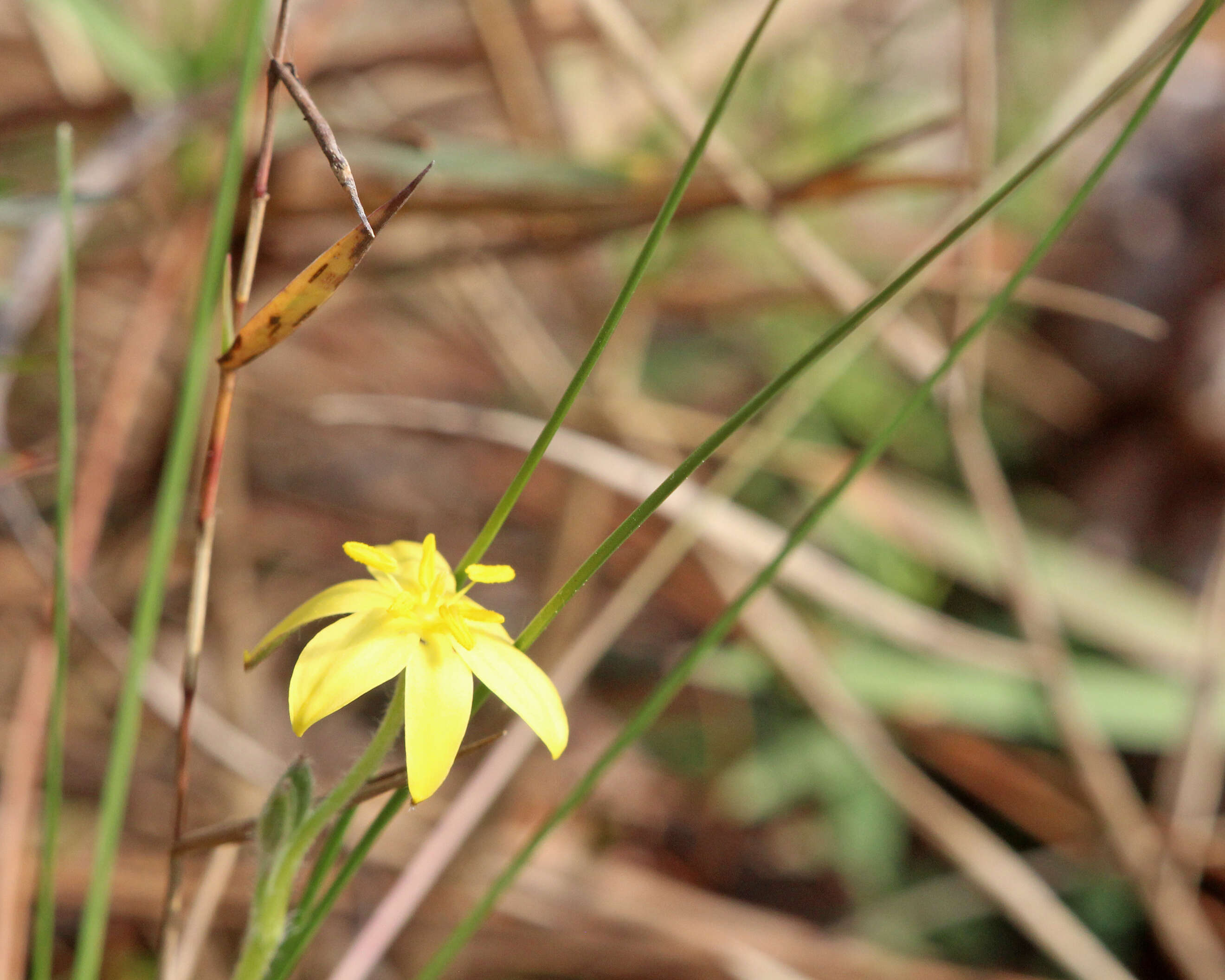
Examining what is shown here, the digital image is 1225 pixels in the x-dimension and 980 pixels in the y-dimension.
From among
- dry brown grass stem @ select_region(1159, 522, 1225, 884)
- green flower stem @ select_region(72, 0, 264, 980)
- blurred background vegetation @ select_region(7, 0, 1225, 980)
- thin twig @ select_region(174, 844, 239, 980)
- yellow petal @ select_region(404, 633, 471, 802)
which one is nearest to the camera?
yellow petal @ select_region(404, 633, 471, 802)

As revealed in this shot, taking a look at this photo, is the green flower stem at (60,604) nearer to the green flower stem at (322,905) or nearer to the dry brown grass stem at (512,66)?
the green flower stem at (322,905)

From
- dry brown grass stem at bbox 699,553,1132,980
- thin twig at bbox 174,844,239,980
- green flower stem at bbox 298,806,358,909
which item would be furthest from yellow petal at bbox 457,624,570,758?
dry brown grass stem at bbox 699,553,1132,980

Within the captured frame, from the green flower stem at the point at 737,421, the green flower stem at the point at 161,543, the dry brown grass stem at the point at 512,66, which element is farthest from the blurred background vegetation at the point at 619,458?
the green flower stem at the point at 737,421

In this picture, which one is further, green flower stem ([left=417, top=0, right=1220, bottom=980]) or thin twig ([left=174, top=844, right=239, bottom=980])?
thin twig ([left=174, top=844, right=239, bottom=980])

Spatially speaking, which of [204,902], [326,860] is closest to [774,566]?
[326,860]

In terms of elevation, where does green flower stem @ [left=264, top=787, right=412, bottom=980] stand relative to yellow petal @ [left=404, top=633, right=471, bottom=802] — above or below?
below

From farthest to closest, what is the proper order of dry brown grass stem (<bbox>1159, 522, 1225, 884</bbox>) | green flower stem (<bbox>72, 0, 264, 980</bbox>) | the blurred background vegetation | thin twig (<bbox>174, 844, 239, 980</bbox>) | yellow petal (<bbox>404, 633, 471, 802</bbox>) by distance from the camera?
dry brown grass stem (<bbox>1159, 522, 1225, 884</bbox>), the blurred background vegetation, thin twig (<bbox>174, 844, 239, 980</bbox>), green flower stem (<bbox>72, 0, 264, 980</bbox>), yellow petal (<bbox>404, 633, 471, 802</bbox>)

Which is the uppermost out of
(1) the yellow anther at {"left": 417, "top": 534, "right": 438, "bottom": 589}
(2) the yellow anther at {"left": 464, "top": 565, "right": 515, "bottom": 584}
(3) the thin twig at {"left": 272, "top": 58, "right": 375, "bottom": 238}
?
(3) the thin twig at {"left": 272, "top": 58, "right": 375, "bottom": 238}

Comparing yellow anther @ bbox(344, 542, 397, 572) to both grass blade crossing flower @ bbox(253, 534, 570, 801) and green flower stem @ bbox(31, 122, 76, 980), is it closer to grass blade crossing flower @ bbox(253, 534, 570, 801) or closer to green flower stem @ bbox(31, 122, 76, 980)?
grass blade crossing flower @ bbox(253, 534, 570, 801)

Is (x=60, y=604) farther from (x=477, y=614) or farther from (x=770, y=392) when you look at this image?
(x=770, y=392)
